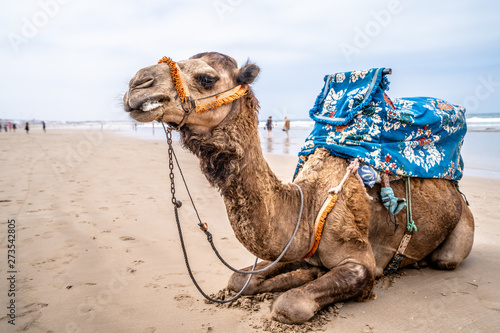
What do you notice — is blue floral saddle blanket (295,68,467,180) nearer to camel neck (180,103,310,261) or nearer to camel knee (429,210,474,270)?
camel knee (429,210,474,270)

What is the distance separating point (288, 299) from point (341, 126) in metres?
1.76

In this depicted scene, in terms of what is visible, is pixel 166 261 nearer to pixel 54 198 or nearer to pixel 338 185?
pixel 338 185

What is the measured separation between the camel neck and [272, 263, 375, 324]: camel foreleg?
0.28m

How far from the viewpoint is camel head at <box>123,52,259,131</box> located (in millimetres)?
2209

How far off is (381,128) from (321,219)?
46.8 inches

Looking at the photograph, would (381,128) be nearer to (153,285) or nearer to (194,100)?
(194,100)

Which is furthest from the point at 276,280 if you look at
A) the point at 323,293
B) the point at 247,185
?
the point at 247,185

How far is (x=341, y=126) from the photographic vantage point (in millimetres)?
3580

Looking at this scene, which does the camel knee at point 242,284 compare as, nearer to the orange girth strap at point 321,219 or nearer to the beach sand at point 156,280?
the beach sand at point 156,280

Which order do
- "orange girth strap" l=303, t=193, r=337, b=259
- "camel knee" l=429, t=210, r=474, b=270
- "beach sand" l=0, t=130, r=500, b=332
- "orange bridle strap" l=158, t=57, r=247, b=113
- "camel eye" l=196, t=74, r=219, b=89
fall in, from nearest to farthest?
"orange bridle strap" l=158, t=57, r=247, b=113, "camel eye" l=196, t=74, r=219, b=89, "beach sand" l=0, t=130, r=500, b=332, "orange girth strap" l=303, t=193, r=337, b=259, "camel knee" l=429, t=210, r=474, b=270

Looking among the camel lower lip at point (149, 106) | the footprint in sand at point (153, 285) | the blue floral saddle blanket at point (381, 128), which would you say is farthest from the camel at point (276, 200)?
the footprint in sand at point (153, 285)

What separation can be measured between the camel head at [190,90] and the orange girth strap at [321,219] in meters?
1.14

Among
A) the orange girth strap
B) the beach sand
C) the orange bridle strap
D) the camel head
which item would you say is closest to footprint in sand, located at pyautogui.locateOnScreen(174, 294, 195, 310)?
the beach sand

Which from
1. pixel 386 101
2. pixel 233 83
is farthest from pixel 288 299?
pixel 386 101
